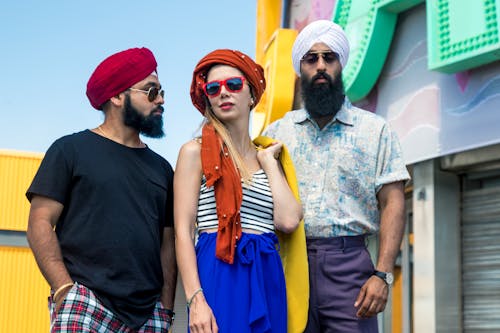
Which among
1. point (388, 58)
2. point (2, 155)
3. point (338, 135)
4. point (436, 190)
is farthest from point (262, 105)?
point (2, 155)

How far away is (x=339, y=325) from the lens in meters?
3.85

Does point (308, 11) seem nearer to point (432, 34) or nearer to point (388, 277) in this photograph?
point (432, 34)

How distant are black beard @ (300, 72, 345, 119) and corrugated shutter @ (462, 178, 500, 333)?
3.37 m

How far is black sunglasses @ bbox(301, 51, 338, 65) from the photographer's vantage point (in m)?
4.21

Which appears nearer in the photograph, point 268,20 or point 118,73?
point 118,73

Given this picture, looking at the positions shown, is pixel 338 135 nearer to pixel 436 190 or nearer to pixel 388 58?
pixel 436 190

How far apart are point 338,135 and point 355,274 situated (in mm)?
736

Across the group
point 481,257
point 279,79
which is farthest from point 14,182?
point 481,257

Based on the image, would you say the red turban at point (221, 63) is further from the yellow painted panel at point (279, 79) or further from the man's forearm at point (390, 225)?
the yellow painted panel at point (279, 79)

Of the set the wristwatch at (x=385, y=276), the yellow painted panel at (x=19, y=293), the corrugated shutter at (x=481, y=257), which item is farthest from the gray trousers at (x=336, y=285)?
the yellow painted panel at (x=19, y=293)

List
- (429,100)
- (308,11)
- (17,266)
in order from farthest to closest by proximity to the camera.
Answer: (17,266) < (308,11) < (429,100)

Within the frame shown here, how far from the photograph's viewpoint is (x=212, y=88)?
3680 mm

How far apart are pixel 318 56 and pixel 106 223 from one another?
1.45 meters

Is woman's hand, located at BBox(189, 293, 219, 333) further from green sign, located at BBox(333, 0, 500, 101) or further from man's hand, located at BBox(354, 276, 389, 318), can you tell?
green sign, located at BBox(333, 0, 500, 101)
